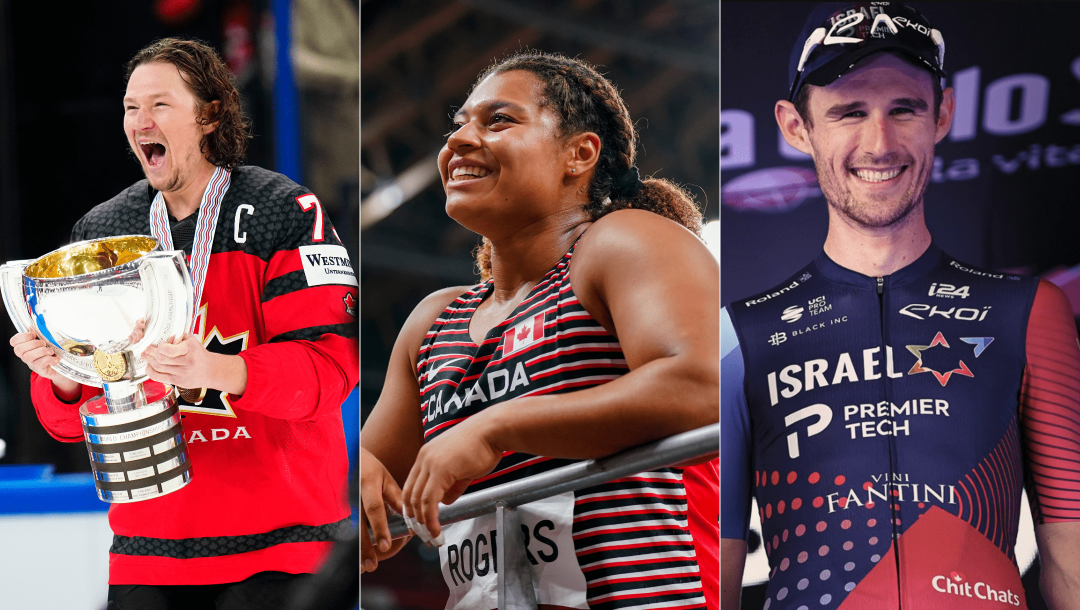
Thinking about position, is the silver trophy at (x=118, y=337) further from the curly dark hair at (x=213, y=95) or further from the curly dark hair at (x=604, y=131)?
the curly dark hair at (x=604, y=131)

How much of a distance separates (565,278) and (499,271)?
165 millimetres

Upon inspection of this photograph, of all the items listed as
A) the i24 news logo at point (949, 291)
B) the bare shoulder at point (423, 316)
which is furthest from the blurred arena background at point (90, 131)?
the i24 news logo at point (949, 291)

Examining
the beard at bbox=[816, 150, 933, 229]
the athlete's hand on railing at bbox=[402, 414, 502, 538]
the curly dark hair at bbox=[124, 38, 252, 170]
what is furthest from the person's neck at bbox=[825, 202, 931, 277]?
the curly dark hair at bbox=[124, 38, 252, 170]

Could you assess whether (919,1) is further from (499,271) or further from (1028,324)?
(499,271)

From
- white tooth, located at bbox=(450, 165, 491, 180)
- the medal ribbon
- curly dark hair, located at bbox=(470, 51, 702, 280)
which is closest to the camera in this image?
curly dark hair, located at bbox=(470, 51, 702, 280)

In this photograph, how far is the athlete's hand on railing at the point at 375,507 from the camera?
1853 millimetres

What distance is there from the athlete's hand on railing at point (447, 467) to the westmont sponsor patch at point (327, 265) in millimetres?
370

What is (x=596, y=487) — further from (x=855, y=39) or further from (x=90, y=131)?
(x=90, y=131)

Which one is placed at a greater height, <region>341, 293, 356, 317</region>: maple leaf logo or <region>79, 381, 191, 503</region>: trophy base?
<region>341, 293, 356, 317</region>: maple leaf logo

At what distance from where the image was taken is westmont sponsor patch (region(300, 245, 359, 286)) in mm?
1852

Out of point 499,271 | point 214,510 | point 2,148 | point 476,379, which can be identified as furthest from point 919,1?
point 2,148

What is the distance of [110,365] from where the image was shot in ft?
5.58

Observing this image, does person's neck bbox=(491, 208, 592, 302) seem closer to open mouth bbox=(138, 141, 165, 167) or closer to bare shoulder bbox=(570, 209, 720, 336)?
bare shoulder bbox=(570, 209, 720, 336)

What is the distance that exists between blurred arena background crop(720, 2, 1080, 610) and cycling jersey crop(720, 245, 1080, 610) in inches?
1.7
